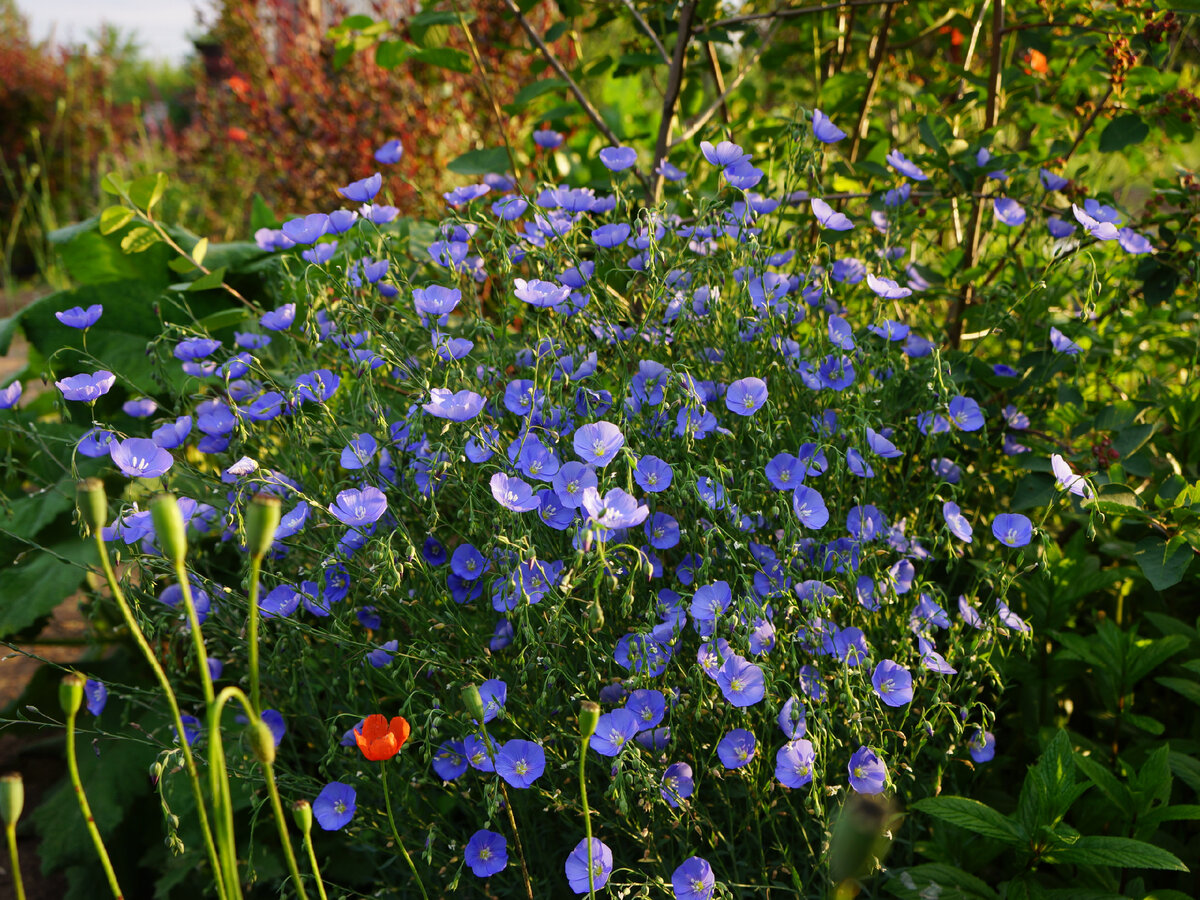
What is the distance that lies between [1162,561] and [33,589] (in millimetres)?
2134

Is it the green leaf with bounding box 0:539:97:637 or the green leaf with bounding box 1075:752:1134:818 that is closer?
the green leaf with bounding box 1075:752:1134:818

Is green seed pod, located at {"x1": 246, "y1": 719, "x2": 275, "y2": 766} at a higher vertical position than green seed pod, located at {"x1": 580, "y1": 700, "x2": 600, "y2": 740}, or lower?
higher

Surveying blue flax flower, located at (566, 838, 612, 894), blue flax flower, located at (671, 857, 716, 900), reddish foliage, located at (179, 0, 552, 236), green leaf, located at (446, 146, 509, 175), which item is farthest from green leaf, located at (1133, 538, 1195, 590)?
reddish foliage, located at (179, 0, 552, 236)

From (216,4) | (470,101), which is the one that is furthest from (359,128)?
(216,4)

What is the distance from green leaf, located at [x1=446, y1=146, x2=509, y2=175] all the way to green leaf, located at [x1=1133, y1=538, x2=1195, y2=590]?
4.96ft

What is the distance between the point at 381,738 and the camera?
105 centimetres

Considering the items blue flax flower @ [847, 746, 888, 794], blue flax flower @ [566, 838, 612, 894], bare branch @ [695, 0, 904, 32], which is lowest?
blue flax flower @ [566, 838, 612, 894]

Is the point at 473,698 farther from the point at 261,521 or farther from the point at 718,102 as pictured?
the point at 718,102

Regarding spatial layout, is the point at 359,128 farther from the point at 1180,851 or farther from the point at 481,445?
the point at 1180,851

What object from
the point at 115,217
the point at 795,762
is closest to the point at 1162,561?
the point at 795,762

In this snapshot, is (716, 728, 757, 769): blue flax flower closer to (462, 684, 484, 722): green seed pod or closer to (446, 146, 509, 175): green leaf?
(462, 684, 484, 722): green seed pod

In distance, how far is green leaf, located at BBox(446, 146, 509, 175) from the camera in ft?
6.94

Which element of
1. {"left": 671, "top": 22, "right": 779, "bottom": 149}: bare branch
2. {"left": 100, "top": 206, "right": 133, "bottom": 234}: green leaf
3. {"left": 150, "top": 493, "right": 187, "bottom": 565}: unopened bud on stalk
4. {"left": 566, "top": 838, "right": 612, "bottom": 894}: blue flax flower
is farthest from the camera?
{"left": 671, "top": 22, "right": 779, "bottom": 149}: bare branch

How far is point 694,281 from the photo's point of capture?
62.6 inches
